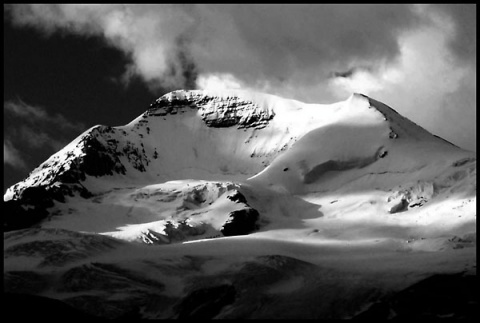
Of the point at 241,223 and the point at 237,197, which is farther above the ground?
the point at 237,197

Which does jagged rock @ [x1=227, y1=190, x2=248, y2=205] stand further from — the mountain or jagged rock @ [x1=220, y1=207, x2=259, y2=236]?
jagged rock @ [x1=220, y1=207, x2=259, y2=236]

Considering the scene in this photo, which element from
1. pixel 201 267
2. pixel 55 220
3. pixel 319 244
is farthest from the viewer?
pixel 55 220

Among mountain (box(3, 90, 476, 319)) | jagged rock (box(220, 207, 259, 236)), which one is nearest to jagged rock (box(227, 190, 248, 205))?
mountain (box(3, 90, 476, 319))

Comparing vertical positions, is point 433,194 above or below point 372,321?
above

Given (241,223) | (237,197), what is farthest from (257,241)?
(237,197)

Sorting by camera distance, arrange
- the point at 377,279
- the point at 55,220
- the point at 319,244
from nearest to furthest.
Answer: the point at 377,279, the point at 319,244, the point at 55,220

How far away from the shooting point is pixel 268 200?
185 m

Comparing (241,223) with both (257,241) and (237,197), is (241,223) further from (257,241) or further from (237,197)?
(257,241)

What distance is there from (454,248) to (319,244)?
25678 mm

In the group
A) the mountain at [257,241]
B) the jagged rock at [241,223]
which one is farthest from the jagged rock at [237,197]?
the jagged rock at [241,223]

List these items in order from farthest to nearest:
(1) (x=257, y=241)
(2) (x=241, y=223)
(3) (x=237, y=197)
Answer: (3) (x=237, y=197)
(2) (x=241, y=223)
(1) (x=257, y=241)

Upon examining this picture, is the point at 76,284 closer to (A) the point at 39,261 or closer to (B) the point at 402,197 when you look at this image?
(A) the point at 39,261

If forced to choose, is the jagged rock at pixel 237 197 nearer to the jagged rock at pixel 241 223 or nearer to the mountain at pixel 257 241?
the mountain at pixel 257 241

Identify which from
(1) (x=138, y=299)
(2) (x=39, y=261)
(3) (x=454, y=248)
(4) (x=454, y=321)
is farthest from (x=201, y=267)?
(4) (x=454, y=321)
